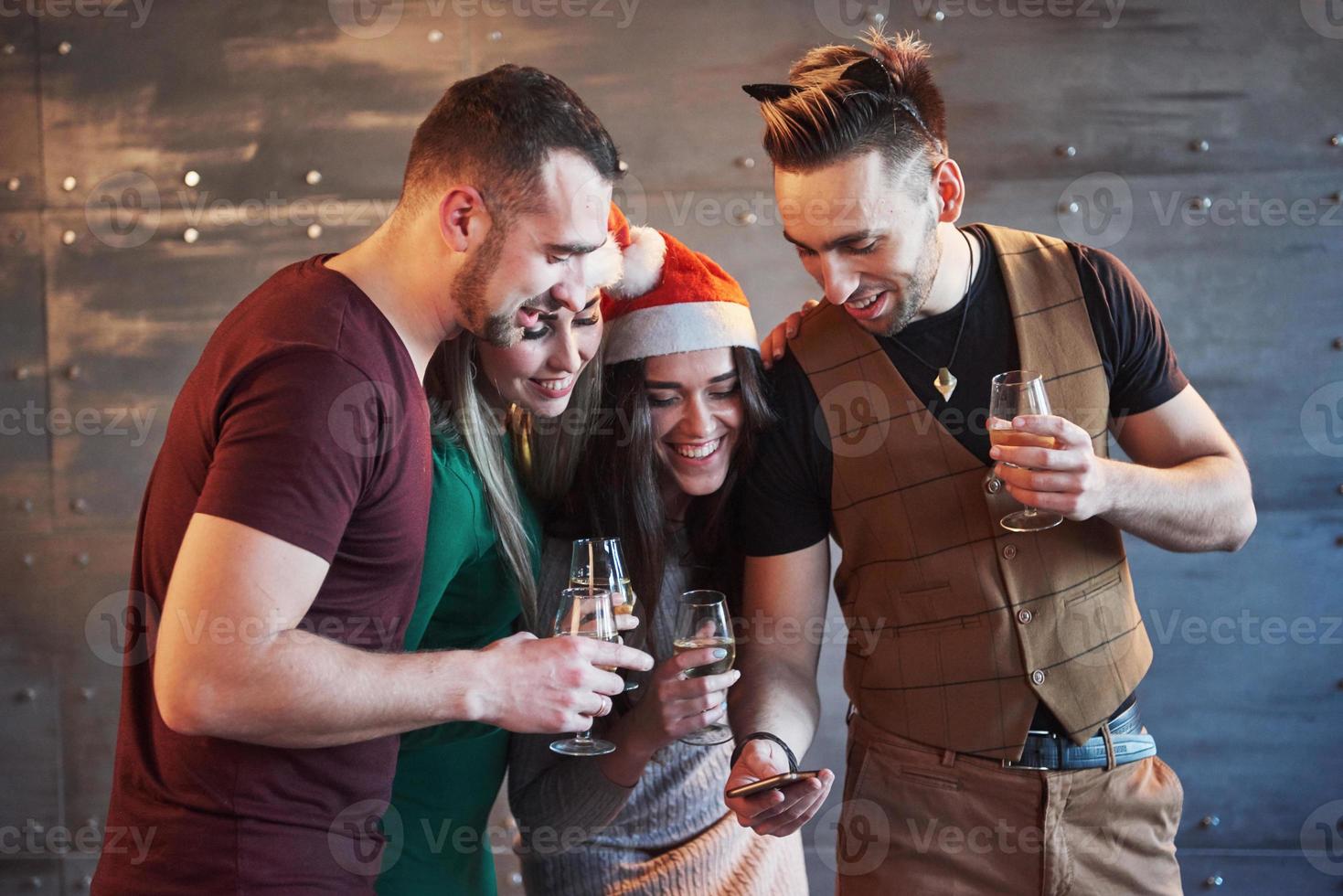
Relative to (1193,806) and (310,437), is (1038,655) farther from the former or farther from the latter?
(1193,806)

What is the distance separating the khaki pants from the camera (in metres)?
1.96

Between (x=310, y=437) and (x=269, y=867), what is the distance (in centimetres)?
59

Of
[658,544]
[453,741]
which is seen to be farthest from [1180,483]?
[453,741]

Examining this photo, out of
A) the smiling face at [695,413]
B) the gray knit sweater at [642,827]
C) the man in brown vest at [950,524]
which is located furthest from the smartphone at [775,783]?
the smiling face at [695,413]

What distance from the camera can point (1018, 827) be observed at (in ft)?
6.47

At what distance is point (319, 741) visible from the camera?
1.48 m

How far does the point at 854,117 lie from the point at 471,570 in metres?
1.00

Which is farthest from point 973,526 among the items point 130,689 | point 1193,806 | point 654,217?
point 1193,806

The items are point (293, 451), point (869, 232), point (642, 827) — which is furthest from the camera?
point (642, 827)

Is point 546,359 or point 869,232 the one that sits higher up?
point 869,232

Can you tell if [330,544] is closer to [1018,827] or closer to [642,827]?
[642,827]

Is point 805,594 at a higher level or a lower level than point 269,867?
higher

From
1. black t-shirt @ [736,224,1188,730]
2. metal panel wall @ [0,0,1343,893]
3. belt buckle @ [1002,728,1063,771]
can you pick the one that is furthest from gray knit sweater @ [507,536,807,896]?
metal panel wall @ [0,0,1343,893]

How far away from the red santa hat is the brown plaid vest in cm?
24
